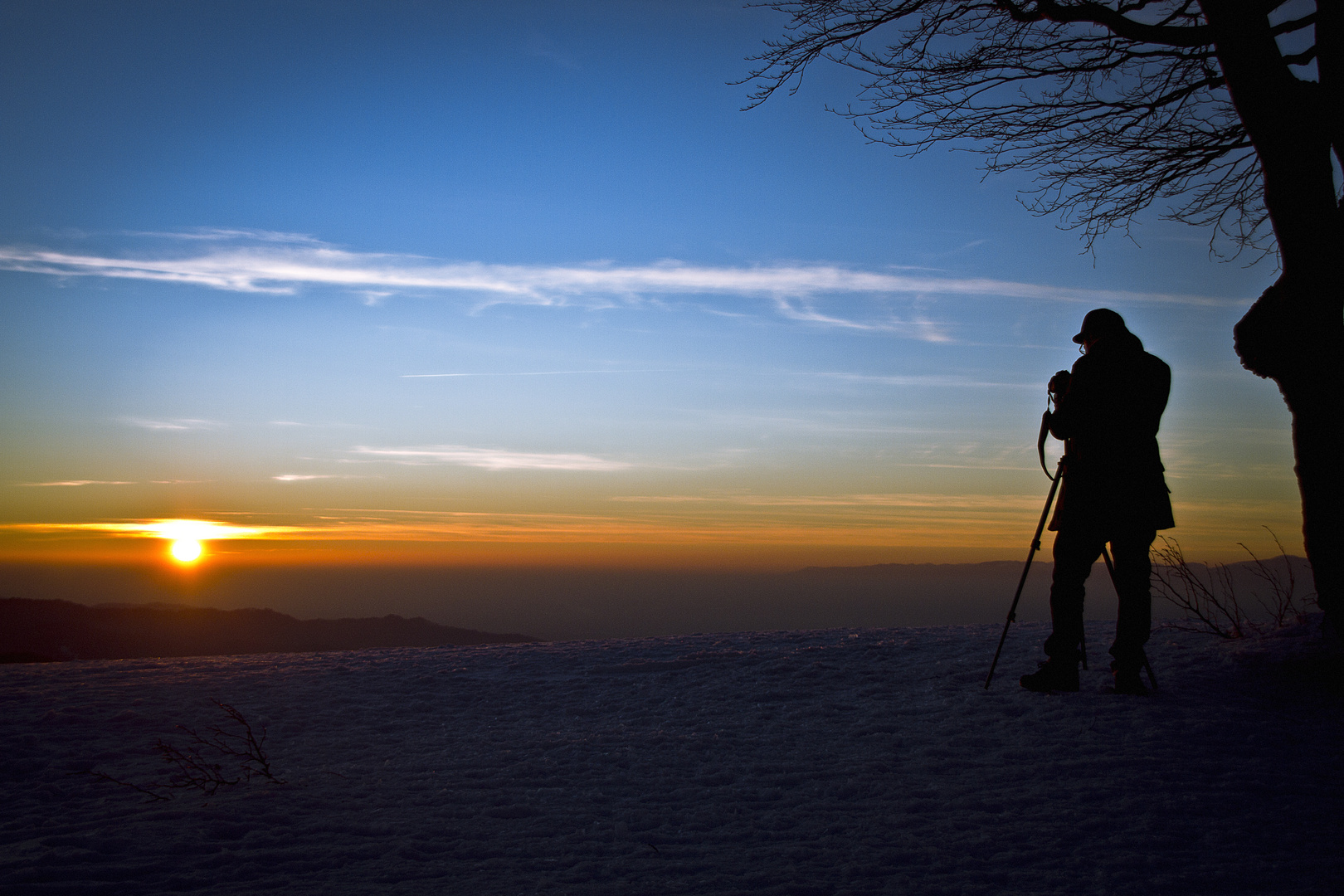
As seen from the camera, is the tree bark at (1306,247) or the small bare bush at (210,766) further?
the tree bark at (1306,247)

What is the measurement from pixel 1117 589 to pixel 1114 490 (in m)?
0.62

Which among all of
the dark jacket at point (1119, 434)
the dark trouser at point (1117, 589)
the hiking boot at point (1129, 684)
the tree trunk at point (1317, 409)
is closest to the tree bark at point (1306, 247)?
the tree trunk at point (1317, 409)

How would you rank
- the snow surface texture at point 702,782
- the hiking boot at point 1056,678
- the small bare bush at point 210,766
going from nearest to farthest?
1. the snow surface texture at point 702,782
2. the small bare bush at point 210,766
3. the hiking boot at point 1056,678

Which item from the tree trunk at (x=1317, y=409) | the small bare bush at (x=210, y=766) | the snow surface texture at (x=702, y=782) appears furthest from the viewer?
the tree trunk at (x=1317, y=409)

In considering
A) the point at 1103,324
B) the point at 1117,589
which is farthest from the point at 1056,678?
the point at 1103,324

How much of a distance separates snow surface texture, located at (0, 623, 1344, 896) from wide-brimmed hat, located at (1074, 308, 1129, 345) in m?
2.28

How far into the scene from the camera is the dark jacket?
16.8 ft

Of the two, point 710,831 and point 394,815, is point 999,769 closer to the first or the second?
point 710,831

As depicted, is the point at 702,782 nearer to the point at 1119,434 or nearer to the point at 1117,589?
the point at 1117,589

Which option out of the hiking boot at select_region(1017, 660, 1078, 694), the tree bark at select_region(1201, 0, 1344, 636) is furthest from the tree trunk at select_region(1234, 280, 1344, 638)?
the hiking boot at select_region(1017, 660, 1078, 694)

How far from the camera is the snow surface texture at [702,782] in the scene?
2.99 m

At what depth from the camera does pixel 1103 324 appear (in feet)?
17.5

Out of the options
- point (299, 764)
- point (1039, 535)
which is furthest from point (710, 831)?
point (1039, 535)

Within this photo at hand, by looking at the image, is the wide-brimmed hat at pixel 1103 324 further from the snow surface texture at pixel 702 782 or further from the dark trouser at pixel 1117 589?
the snow surface texture at pixel 702 782
